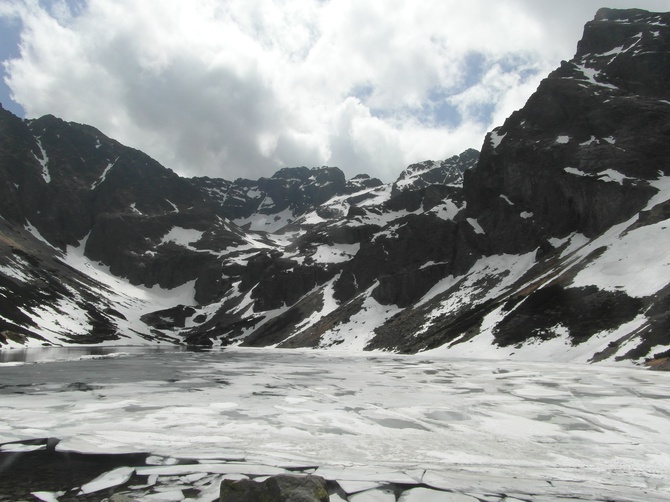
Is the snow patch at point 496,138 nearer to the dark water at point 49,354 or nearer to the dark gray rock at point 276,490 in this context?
the dark water at point 49,354

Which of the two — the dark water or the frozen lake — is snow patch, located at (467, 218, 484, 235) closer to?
the dark water

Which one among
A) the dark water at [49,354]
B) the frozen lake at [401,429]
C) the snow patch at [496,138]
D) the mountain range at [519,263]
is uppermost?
the snow patch at [496,138]

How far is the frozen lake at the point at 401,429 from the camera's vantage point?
947 centimetres

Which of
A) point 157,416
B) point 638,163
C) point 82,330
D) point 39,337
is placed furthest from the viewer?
point 82,330

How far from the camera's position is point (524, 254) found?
97.2 metres

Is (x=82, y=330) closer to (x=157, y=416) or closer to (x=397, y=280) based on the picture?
(x=397, y=280)

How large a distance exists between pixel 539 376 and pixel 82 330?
135960 millimetres

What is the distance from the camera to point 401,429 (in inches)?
553

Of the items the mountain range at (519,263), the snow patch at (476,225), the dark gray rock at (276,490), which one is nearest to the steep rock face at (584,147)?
the mountain range at (519,263)

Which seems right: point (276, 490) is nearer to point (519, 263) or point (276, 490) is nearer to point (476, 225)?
point (519, 263)

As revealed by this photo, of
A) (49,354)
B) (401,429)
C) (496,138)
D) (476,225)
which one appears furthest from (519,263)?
(49,354)

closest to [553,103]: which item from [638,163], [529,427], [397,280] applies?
[638,163]

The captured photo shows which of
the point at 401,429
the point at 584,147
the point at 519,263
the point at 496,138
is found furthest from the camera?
the point at 496,138

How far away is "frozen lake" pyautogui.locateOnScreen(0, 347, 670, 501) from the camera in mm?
9469
